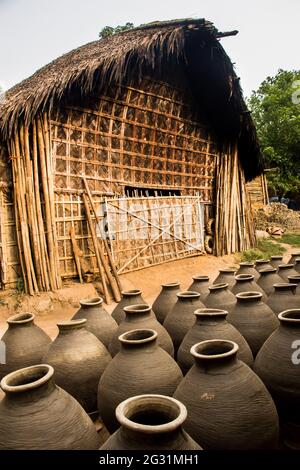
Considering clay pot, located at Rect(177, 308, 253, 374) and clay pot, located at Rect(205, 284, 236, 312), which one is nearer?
clay pot, located at Rect(177, 308, 253, 374)

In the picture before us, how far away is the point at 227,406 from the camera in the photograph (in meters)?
1.93

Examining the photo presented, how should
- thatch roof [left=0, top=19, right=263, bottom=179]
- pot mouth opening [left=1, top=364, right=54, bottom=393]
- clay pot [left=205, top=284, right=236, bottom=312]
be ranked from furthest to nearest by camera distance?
thatch roof [left=0, top=19, right=263, bottom=179] → clay pot [left=205, top=284, right=236, bottom=312] → pot mouth opening [left=1, top=364, right=54, bottom=393]

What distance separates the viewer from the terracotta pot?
3184 mm

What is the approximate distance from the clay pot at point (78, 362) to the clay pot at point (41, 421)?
913 millimetres

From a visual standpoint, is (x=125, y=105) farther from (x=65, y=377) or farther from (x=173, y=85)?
(x=65, y=377)

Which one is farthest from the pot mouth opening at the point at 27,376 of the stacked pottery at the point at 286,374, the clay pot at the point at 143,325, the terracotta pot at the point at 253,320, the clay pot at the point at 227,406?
the terracotta pot at the point at 253,320

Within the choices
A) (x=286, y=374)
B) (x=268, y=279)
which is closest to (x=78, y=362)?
(x=286, y=374)

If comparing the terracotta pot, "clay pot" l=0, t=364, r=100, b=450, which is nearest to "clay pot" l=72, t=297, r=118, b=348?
the terracotta pot

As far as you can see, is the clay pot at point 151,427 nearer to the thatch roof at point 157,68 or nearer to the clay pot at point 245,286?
the clay pot at point 245,286

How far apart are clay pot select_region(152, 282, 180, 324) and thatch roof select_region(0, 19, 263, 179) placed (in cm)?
416

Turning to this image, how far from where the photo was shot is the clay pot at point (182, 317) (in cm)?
351

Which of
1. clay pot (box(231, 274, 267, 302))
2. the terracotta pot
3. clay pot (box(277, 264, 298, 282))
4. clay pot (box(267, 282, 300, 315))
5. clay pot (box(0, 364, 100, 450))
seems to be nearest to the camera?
clay pot (box(0, 364, 100, 450))

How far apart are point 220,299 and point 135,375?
6.07 feet

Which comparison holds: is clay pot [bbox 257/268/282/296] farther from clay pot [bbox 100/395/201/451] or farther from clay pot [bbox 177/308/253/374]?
clay pot [bbox 100/395/201/451]
